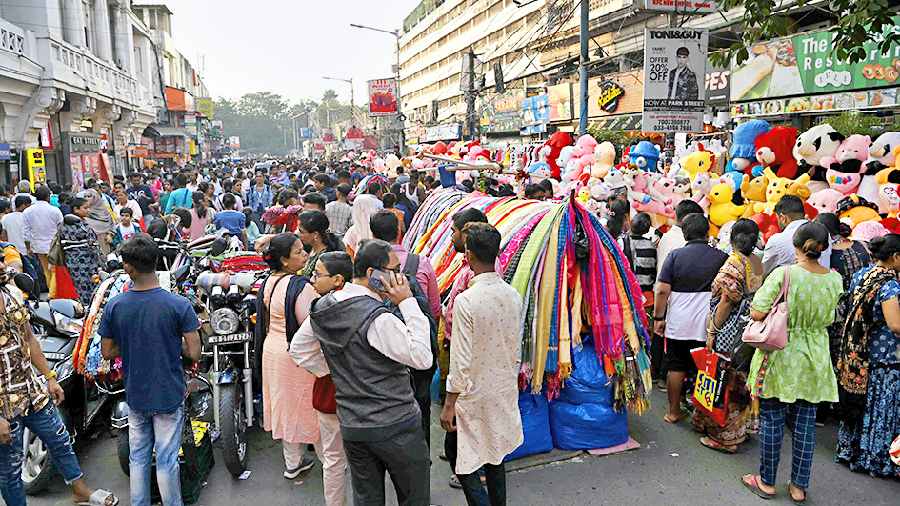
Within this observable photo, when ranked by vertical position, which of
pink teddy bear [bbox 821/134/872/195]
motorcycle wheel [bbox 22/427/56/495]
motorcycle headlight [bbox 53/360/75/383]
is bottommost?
motorcycle wheel [bbox 22/427/56/495]

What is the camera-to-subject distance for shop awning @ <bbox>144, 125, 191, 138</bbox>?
3677 centimetres

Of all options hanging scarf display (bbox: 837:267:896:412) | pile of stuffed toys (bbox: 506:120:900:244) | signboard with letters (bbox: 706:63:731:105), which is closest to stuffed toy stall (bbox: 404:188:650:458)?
hanging scarf display (bbox: 837:267:896:412)

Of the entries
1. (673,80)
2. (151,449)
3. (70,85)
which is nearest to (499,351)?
(151,449)

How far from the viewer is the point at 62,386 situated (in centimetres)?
443

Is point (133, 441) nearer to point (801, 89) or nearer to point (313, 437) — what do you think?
point (313, 437)

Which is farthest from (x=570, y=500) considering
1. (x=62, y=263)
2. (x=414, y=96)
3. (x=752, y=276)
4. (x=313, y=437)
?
(x=414, y=96)

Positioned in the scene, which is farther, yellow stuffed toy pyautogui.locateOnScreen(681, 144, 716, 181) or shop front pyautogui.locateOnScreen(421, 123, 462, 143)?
shop front pyautogui.locateOnScreen(421, 123, 462, 143)

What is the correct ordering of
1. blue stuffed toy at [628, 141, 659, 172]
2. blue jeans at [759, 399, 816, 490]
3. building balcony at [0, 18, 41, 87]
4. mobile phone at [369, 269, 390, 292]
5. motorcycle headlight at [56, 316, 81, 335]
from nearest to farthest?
mobile phone at [369, 269, 390, 292] < blue jeans at [759, 399, 816, 490] < motorcycle headlight at [56, 316, 81, 335] < blue stuffed toy at [628, 141, 659, 172] < building balcony at [0, 18, 41, 87]

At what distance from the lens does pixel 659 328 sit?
521 cm

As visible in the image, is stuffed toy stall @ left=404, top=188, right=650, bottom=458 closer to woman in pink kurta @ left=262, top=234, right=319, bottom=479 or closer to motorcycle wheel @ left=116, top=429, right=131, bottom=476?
woman in pink kurta @ left=262, top=234, right=319, bottom=479

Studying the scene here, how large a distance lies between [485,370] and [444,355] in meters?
1.60

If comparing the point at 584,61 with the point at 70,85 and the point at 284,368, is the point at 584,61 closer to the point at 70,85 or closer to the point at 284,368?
the point at 284,368

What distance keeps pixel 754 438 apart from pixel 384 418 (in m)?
3.35

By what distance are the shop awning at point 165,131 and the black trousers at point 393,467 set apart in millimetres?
37400
